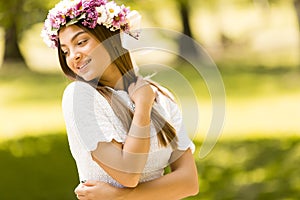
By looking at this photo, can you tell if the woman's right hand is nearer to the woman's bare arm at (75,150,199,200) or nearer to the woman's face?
the woman's face

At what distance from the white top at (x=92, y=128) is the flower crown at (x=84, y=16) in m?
0.21

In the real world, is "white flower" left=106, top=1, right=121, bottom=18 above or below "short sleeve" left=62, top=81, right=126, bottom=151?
above

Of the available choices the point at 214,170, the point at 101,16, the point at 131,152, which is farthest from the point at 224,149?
the point at 131,152

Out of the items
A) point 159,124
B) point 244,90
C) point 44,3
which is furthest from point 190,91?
point 244,90

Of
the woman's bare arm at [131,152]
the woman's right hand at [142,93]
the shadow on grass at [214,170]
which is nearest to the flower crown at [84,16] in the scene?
the woman's right hand at [142,93]

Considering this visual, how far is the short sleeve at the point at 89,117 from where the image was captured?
121 inches

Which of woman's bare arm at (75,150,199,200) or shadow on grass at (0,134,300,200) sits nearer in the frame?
woman's bare arm at (75,150,199,200)

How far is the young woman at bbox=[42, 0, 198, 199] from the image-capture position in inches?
121

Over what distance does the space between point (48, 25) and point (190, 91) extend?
552 millimetres

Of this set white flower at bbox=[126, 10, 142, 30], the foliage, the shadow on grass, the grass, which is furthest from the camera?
the foliage

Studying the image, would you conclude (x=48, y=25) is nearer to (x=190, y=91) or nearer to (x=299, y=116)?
(x=190, y=91)

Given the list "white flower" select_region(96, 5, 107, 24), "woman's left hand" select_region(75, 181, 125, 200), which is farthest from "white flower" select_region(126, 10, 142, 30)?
"woman's left hand" select_region(75, 181, 125, 200)

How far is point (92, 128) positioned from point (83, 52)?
0.27 metres

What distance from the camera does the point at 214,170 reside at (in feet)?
32.7
